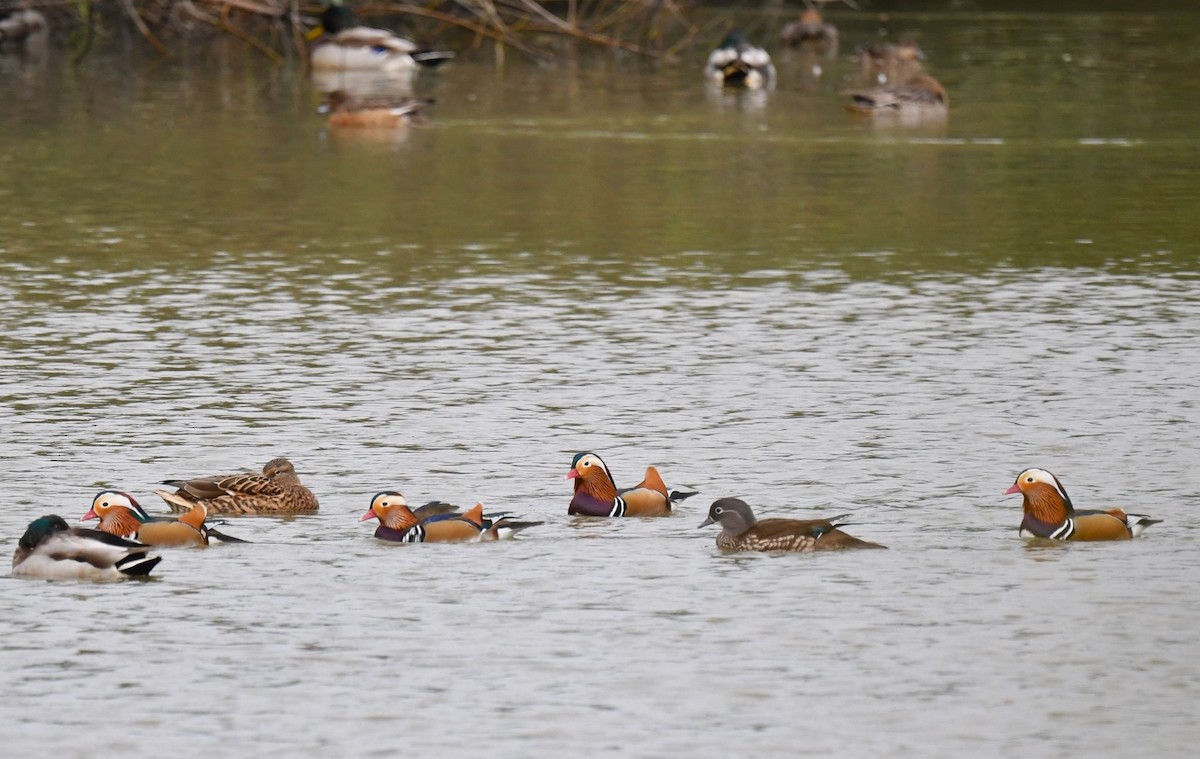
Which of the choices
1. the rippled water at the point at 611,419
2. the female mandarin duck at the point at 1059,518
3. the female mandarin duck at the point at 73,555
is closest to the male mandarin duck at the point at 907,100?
the rippled water at the point at 611,419

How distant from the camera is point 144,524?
10.8m

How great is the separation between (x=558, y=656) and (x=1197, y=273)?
11923 millimetres

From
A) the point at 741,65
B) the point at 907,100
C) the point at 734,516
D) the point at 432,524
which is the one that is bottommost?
the point at 432,524

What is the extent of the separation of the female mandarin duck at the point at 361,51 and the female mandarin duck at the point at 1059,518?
30607mm

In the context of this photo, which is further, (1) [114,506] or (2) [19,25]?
(2) [19,25]

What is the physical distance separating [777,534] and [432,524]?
5.54 ft

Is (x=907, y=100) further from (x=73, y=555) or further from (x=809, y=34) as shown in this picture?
(x=73, y=555)

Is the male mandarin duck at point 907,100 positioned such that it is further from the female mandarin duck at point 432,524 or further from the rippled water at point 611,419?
the female mandarin duck at point 432,524

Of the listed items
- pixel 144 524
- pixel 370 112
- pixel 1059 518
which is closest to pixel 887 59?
pixel 370 112

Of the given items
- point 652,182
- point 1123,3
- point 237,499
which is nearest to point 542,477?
point 237,499

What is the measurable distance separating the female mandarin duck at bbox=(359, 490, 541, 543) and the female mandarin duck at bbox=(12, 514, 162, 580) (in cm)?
116

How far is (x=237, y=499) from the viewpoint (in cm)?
1160

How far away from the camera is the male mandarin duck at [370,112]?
102 ft

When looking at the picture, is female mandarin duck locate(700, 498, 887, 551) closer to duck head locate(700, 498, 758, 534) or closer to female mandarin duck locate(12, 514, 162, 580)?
duck head locate(700, 498, 758, 534)
